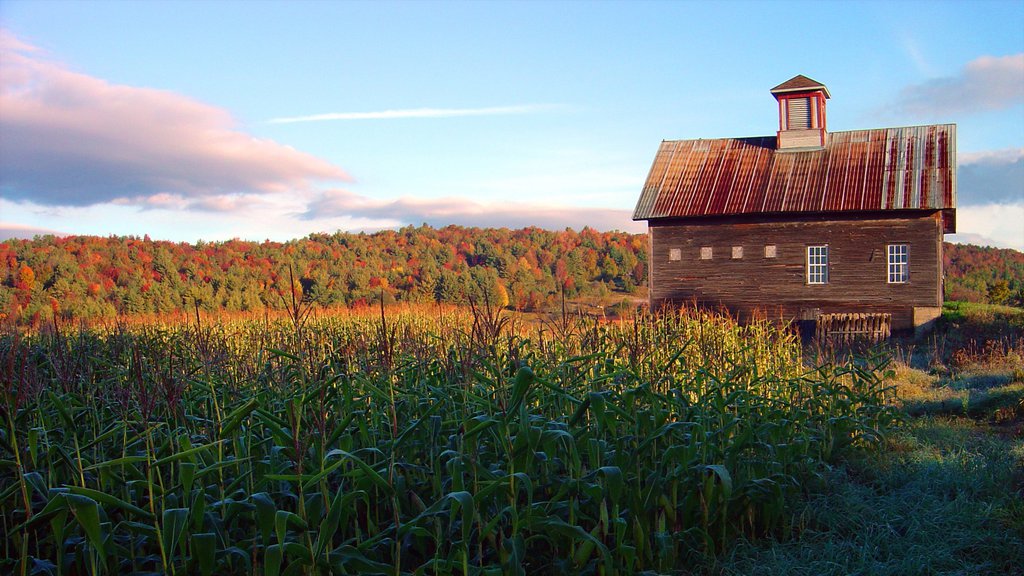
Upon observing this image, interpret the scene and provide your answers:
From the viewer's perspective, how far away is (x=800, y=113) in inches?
960

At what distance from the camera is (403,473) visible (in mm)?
4547

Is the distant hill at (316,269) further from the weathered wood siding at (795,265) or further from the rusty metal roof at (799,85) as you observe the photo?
the rusty metal roof at (799,85)

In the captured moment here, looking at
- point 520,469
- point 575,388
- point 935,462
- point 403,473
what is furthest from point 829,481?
point 403,473

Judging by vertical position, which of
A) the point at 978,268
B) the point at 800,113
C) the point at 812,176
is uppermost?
the point at 800,113

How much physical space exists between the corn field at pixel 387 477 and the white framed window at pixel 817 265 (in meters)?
17.5

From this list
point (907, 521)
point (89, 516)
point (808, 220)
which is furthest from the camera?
point (808, 220)

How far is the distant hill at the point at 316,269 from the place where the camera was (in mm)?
33938

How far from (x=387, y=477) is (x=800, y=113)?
23.4 m

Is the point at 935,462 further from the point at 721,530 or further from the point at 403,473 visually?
the point at 403,473

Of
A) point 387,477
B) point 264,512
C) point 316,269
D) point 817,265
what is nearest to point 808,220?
point 817,265

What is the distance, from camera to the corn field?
3.52m

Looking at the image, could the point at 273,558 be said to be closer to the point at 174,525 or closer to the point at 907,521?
the point at 174,525

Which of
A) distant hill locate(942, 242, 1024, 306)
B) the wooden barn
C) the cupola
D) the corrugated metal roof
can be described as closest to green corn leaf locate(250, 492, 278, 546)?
the wooden barn

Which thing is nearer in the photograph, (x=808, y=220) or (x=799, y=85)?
(x=808, y=220)
